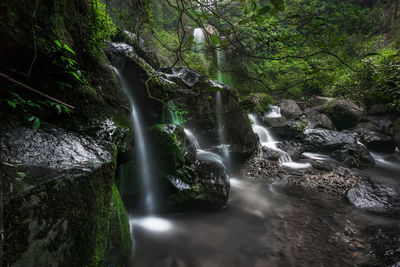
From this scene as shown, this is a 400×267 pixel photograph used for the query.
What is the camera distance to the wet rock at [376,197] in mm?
3811

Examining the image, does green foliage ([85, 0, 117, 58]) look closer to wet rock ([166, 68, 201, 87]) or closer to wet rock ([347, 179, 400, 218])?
wet rock ([166, 68, 201, 87])

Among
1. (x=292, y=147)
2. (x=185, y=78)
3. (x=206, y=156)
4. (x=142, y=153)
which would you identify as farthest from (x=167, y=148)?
(x=292, y=147)

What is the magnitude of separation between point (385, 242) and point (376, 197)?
187 cm

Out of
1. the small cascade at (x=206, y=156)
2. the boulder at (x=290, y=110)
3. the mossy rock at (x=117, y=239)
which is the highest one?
the boulder at (x=290, y=110)

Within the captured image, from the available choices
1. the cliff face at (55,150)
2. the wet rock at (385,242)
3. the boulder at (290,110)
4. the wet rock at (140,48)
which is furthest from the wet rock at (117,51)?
the boulder at (290,110)

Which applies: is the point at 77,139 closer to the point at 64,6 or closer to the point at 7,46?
the point at 7,46

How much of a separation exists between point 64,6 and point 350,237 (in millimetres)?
5442

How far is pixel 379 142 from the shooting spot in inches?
303

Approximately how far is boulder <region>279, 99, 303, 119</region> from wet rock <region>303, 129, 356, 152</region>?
12.1 feet

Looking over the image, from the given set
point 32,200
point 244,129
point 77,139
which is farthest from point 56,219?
point 244,129

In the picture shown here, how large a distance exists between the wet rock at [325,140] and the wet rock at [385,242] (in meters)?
4.44

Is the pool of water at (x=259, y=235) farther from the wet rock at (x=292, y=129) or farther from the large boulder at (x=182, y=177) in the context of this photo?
the wet rock at (x=292, y=129)

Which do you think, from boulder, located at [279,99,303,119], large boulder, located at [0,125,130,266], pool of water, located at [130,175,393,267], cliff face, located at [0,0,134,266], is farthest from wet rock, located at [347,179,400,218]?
boulder, located at [279,99,303,119]

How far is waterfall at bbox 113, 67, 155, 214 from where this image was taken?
3.59 m
